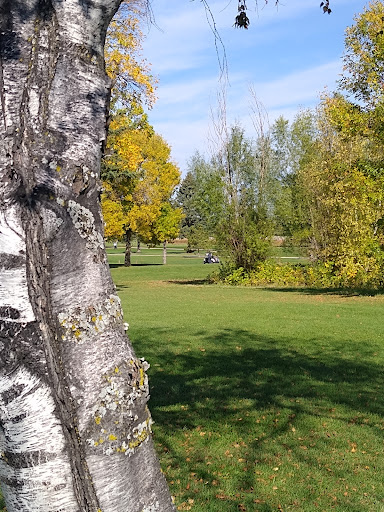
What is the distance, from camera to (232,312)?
67.0ft

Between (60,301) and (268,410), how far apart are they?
7.05m

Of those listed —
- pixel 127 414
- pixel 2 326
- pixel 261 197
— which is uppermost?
pixel 261 197

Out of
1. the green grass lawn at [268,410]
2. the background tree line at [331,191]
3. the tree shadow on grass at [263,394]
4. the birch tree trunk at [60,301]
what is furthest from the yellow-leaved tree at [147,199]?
the birch tree trunk at [60,301]

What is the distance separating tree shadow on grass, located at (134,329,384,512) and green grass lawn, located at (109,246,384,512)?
0.02 meters

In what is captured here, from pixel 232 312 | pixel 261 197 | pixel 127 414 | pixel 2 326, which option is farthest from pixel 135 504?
pixel 261 197

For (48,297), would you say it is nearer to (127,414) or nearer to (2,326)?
(2,326)

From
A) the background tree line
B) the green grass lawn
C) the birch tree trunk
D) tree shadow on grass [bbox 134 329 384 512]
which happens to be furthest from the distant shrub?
the birch tree trunk

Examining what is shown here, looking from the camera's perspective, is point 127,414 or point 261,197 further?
point 261,197

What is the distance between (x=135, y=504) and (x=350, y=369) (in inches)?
397

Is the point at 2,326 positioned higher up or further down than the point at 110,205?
further down

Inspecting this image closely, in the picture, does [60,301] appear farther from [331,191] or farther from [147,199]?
[147,199]

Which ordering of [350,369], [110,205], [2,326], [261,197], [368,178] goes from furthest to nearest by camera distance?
[110,205] → [261,197] → [368,178] → [350,369] → [2,326]

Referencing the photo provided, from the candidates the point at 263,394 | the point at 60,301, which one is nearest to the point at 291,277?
the point at 263,394

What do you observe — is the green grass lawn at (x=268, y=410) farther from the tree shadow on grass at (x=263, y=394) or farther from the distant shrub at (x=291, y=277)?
the distant shrub at (x=291, y=277)
